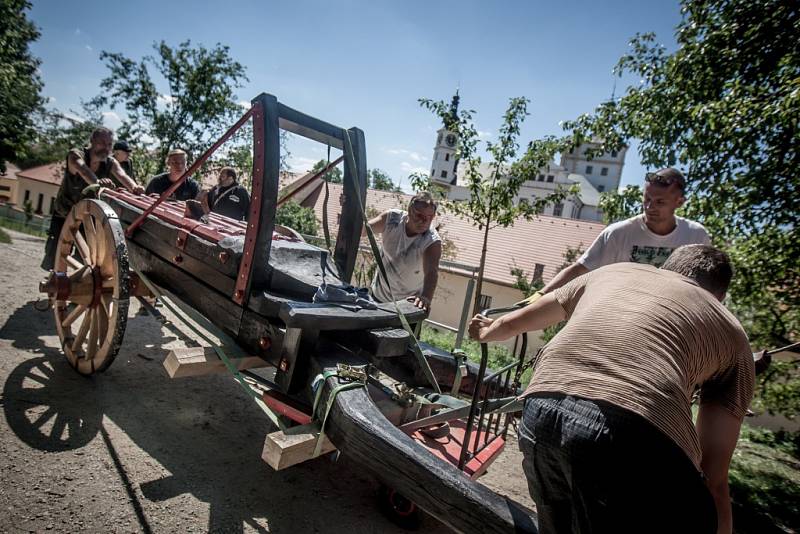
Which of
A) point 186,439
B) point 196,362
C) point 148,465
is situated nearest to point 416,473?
point 196,362

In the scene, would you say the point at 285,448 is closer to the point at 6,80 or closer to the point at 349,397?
the point at 349,397

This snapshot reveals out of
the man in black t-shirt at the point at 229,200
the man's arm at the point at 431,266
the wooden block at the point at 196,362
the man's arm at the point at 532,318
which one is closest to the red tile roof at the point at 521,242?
the man in black t-shirt at the point at 229,200

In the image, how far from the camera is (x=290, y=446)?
1.52m

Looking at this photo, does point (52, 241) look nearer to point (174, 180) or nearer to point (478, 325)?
point (174, 180)

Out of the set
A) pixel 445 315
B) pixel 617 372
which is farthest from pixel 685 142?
pixel 445 315

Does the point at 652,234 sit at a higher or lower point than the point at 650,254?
higher

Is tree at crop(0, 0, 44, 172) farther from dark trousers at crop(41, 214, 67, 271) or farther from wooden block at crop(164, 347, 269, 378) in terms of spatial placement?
wooden block at crop(164, 347, 269, 378)

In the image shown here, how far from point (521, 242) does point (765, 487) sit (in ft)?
48.5

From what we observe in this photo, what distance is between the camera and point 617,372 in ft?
3.78

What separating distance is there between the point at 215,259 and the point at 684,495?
2.38 metres

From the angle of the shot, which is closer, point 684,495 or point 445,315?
point 684,495

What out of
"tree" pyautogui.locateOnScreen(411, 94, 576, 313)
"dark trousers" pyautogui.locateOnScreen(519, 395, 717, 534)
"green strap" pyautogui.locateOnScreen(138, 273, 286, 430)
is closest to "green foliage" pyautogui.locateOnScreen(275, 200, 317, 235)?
"tree" pyautogui.locateOnScreen(411, 94, 576, 313)

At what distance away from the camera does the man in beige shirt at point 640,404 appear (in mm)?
1026

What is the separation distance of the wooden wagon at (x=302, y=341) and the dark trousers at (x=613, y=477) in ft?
0.45
